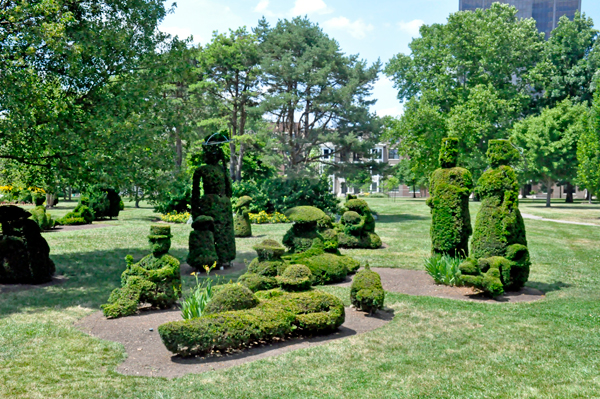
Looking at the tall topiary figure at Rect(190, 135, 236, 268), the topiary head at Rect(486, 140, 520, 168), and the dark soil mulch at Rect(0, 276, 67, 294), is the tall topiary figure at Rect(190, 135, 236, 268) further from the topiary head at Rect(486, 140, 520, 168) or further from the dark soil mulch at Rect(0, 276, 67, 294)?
the topiary head at Rect(486, 140, 520, 168)

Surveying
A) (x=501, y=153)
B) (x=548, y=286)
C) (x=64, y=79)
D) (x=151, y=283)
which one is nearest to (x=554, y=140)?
(x=548, y=286)

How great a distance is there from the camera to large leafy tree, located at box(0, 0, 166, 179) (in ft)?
35.2

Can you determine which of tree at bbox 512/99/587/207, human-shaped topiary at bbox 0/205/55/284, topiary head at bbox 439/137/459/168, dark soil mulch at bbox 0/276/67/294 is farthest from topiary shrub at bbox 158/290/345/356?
tree at bbox 512/99/587/207

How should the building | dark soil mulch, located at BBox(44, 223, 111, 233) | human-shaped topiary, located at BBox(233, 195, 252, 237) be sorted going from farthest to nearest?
the building, dark soil mulch, located at BBox(44, 223, 111, 233), human-shaped topiary, located at BBox(233, 195, 252, 237)

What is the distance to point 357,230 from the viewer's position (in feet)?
56.6

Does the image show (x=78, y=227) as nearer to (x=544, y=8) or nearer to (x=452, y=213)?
(x=452, y=213)

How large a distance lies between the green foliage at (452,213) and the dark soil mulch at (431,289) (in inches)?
39.8

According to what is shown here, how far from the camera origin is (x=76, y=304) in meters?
9.57

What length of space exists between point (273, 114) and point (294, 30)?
5.56m

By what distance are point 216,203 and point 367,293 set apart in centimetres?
576

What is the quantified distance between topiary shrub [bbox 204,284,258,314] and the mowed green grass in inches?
48.8

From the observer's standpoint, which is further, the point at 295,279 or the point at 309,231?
the point at 309,231

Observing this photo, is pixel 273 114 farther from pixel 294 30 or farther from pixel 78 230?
pixel 78 230

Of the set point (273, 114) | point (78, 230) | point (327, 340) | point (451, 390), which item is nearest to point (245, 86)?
point (273, 114)
